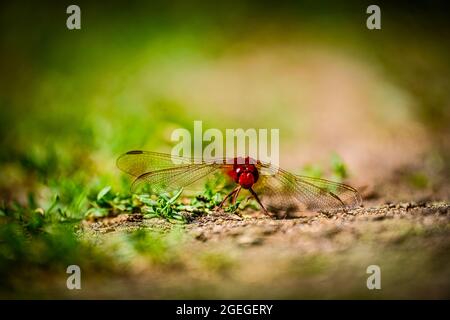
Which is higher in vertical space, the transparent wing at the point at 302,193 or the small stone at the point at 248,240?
the transparent wing at the point at 302,193

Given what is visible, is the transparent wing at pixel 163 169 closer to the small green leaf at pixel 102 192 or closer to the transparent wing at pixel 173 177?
the transparent wing at pixel 173 177

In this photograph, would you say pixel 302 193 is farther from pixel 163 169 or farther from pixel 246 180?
pixel 163 169

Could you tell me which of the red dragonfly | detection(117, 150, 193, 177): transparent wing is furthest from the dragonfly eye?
detection(117, 150, 193, 177): transparent wing


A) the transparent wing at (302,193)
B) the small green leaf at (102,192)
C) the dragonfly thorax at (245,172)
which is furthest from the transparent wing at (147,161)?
the transparent wing at (302,193)

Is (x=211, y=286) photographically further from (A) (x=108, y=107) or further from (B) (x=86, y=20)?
(B) (x=86, y=20)

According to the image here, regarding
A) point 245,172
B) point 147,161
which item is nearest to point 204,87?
point 147,161
